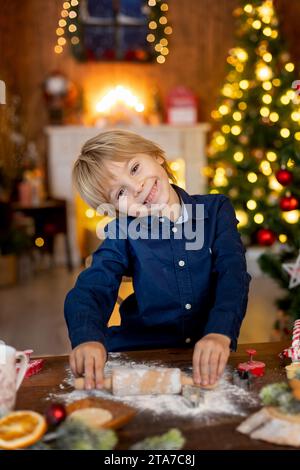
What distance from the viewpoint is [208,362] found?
114 centimetres

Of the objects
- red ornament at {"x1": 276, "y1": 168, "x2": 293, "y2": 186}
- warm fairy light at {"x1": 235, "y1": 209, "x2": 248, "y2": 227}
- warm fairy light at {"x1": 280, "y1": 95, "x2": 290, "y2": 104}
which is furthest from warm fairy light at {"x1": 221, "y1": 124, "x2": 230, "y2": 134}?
red ornament at {"x1": 276, "y1": 168, "x2": 293, "y2": 186}

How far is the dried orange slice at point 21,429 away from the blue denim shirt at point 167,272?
1.66 feet

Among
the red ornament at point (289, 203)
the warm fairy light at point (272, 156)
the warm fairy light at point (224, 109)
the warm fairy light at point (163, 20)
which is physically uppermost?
the warm fairy light at point (163, 20)

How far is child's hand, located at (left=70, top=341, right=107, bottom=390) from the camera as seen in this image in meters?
1.13

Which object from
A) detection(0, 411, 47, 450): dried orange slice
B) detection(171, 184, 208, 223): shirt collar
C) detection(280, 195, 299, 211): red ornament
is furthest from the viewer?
detection(280, 195, 299, 211): red ornament

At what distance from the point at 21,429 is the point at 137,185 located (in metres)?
0.66

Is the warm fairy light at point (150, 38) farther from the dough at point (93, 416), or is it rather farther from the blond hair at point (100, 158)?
the dough at point (93, 416)

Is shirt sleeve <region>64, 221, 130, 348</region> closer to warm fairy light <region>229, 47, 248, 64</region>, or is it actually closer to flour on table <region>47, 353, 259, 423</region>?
flour on table <region>47, 353, 259, 423</region>

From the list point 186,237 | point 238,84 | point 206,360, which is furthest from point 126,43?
point 206,360

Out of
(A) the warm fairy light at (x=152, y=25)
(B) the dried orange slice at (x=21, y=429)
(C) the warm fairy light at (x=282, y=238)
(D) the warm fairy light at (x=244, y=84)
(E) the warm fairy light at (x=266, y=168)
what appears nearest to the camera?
(B) the dried orange slice at (x=21, y=429)

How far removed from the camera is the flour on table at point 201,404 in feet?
3.34

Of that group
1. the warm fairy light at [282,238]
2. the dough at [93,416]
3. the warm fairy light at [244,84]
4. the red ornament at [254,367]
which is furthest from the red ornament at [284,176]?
the warm fairy light at [244,84]

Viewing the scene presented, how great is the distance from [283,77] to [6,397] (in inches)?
174

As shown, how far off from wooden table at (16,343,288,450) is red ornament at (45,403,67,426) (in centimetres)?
9
